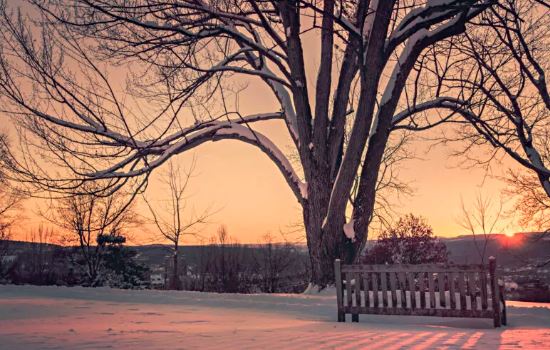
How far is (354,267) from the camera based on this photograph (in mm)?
10109

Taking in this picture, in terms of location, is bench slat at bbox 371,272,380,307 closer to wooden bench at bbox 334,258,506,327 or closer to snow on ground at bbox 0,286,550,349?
wooden bench at bbox 334,258,506,327

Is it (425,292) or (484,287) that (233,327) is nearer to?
(425,292)

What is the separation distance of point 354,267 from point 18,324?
18.0 feet

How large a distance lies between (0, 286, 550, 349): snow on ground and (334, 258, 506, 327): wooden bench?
29cm

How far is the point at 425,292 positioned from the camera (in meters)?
9.84

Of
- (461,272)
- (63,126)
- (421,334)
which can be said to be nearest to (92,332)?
(421,334)

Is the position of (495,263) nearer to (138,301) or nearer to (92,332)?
(92,332)

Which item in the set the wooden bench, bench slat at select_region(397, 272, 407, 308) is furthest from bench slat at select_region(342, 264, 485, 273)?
bench slat at select_region(397, 272, 407, 308)

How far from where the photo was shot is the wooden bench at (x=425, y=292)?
9398 millimetres

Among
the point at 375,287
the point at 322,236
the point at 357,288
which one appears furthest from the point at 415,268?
the point at 322,236

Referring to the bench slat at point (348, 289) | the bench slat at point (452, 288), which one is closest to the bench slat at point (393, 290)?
the bench slat at point (348, 289)

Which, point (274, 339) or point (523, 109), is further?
point (523, 109)

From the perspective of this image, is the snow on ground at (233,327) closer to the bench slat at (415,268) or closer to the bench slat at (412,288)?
the bench slat at (412,288)

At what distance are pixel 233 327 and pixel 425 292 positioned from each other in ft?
11.8
